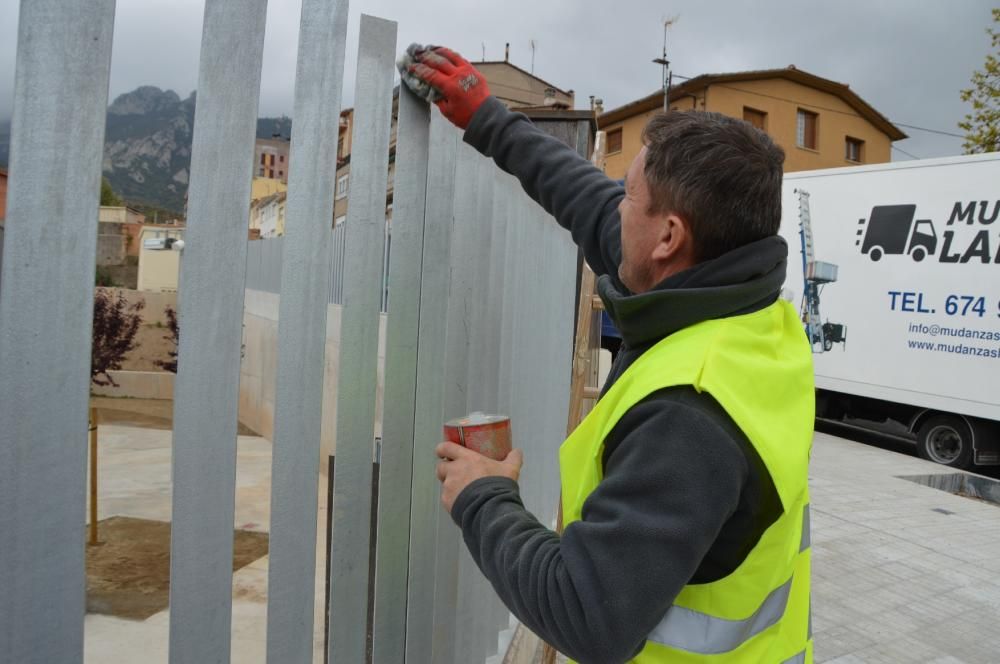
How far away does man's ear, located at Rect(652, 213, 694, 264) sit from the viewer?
49.4 inches

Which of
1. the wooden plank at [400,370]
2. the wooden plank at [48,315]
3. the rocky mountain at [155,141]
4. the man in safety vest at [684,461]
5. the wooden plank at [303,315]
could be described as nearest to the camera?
the wooden plank at [48,315]

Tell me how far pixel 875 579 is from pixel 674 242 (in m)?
4.55

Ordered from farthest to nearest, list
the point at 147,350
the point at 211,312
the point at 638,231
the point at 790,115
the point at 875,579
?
the point at 790,115
the point at 147,350
the point at 875,579
the point at 638,231
the point at 211,312

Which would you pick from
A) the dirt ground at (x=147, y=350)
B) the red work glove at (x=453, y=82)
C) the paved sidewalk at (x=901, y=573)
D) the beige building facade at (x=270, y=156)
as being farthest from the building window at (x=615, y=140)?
the red work glove at (x=453, y=82)

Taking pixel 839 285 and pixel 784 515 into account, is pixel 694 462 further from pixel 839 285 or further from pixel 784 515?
pixel 839 285

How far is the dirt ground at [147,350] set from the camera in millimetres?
20156

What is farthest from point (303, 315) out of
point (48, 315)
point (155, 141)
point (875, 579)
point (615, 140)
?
point (615, 140)

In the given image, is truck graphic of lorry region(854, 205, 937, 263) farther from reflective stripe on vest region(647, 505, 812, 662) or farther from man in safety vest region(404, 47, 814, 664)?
reflective stripe on vest region(647, 505, 812, 662)

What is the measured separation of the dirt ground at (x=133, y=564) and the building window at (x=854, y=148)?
1181 inches

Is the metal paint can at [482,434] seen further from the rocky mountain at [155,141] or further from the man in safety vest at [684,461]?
the rocky mountain at [155,141]

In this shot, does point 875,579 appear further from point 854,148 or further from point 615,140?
point 854,148

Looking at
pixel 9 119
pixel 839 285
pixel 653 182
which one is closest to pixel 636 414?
pixel 653 182

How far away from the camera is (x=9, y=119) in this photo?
81 cm

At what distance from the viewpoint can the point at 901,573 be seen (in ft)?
16.2
